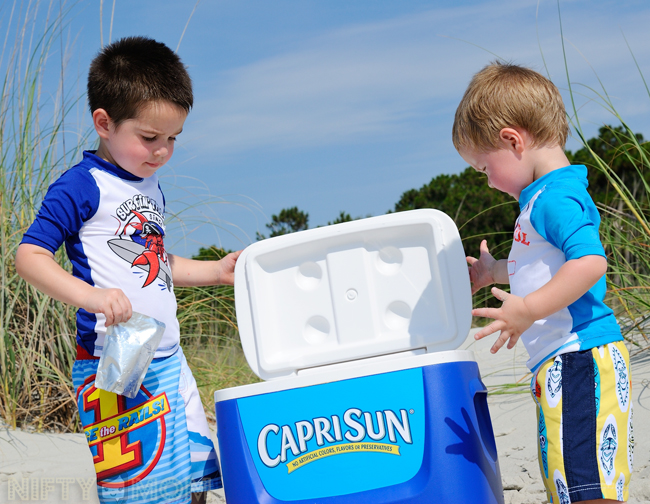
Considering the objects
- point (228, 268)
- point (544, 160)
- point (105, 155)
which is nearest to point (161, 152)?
point (105, 155)

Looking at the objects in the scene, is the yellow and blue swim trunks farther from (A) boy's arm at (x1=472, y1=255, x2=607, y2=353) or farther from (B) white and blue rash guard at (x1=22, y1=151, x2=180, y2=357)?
(B) white and blue rash guard at (x1=22, y1=151, x2=180, y2=357)

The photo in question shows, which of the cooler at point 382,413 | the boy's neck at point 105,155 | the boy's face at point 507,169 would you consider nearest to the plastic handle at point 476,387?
the cooler at point 382,413

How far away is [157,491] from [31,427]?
1.69m

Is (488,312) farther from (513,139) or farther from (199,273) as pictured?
(199,273)

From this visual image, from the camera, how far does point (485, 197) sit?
34.8 feet

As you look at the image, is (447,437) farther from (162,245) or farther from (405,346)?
(162,245)

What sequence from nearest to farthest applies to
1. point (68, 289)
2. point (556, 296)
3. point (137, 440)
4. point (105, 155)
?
point (556, 296) < point (68, 289) < point (137, 440) < point (105, 155)

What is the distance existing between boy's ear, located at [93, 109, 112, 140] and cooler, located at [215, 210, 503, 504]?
0.52m

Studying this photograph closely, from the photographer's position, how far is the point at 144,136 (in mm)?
1572

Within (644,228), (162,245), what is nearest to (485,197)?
(644,228)

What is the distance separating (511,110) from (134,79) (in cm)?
91

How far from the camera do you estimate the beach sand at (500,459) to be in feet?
6.70

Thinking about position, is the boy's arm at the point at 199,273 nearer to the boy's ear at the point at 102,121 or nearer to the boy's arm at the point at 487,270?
the boy's ear at the point at 102,121

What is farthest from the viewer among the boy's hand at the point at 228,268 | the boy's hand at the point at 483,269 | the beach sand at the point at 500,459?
the beach sand at the point at 500,459
